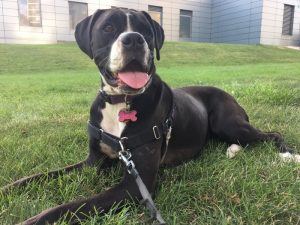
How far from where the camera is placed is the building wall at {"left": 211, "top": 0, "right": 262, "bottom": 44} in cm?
3706

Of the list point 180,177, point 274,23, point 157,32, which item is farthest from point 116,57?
point 274,23

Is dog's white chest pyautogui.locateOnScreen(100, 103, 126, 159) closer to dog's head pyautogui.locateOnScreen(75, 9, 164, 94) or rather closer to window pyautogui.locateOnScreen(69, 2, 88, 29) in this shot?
dog's head pyautogui.locateOnScreen(75, 9, 164, 94)

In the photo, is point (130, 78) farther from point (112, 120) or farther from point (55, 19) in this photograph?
point (55, 19)

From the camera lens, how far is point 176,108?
3.16 metres

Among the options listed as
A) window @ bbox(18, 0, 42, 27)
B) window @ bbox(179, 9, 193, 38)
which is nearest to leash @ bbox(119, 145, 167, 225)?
window @ bbox(18, 0, 42, 27)

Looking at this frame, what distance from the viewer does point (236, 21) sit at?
39.6m

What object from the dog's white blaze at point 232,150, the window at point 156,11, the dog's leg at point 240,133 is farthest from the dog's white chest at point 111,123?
the window at point 156,11

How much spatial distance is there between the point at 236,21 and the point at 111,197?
131 ft

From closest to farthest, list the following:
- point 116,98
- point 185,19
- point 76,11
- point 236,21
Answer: point 116,98, point 76,11, point 236,21, point 185,19

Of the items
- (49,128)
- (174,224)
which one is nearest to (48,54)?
(49,128)

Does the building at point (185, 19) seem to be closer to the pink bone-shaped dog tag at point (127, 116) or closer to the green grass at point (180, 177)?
the green grass at point (180, 177)

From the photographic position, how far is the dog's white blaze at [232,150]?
3.34 meters

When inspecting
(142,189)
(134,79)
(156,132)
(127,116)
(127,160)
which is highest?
(134,79)

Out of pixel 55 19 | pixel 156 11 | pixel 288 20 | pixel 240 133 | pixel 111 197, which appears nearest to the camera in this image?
pixel 111 197
